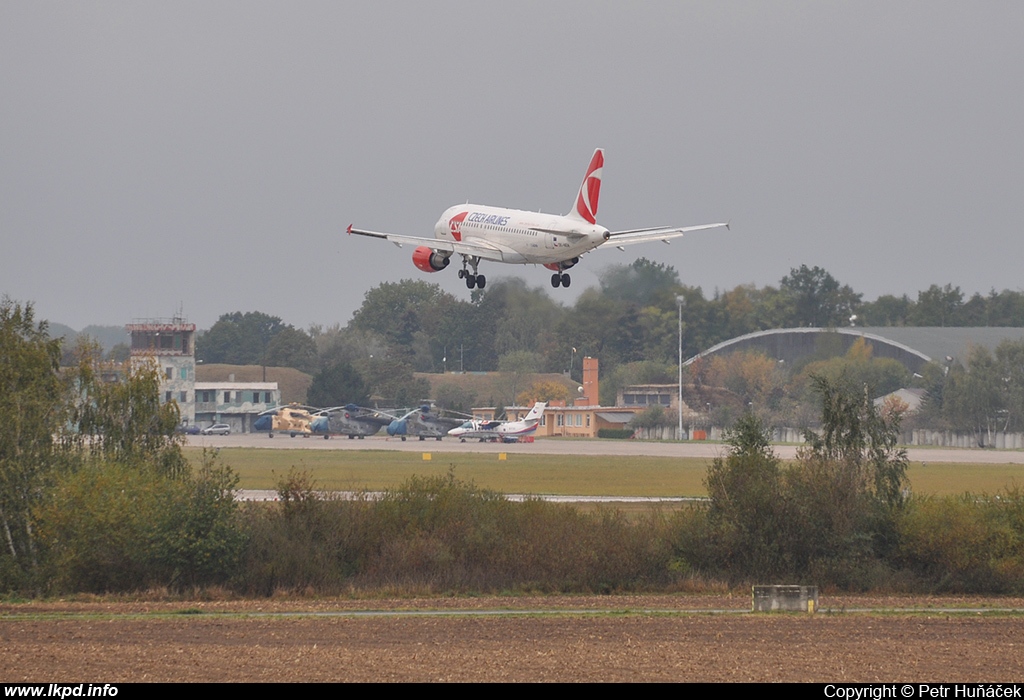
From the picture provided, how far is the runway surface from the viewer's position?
89.6 metres

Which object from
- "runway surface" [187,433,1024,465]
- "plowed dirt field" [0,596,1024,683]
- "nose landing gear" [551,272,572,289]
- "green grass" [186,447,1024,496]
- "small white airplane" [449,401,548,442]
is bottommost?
"plowed dirt field" [0,596,1024,683]

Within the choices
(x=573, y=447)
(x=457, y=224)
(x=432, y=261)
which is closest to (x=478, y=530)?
(x=432, y=261)

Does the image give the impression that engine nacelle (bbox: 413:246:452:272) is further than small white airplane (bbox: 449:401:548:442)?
No

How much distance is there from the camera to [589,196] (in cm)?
6122

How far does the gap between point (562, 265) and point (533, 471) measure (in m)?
17.3

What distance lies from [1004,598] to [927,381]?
81602 millimetres

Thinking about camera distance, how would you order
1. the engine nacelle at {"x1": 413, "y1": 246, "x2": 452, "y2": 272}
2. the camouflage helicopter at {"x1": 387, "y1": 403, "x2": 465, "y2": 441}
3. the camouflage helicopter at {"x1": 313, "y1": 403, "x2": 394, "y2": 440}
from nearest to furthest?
the engine nacelle at {"x1": 413, "y1": 246, "x2": 452, "y2": 272}
the camouflage helicopter at {"x1": 387, "y1": 403, "x2": 465, "y2": 441}
the camouflage helicopter at {"x1": 313, "y1": 403, "x2": 394, "y2": 440}

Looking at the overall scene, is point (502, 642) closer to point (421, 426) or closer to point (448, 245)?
point (448, 245)

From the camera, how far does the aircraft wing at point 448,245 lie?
63438 millimetres

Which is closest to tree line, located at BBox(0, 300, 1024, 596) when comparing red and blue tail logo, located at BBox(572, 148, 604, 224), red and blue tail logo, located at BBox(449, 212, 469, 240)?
red and blue tail logo, located at BBox(572, 148, 604, 224)

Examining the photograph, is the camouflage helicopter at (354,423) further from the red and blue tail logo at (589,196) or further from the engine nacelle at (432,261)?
the red and blue tail logo at (589,196)

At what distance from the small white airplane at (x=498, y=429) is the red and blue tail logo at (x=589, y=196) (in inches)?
1933

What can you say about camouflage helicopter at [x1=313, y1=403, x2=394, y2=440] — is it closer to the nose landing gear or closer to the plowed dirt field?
the nose landing gear

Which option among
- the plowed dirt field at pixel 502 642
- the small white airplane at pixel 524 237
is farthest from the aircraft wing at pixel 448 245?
the plowed dirt field at pixel 502 642
